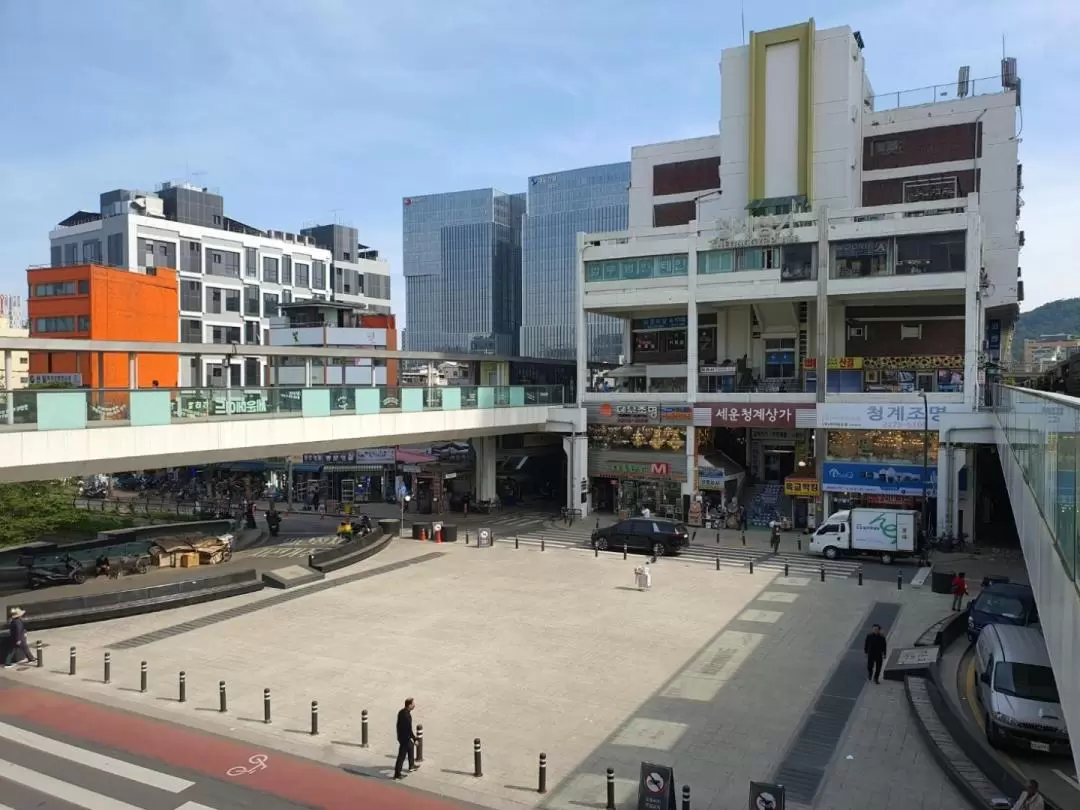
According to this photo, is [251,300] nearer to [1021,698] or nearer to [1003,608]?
[1003,608]

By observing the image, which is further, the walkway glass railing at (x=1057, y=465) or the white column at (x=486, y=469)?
the white column at (x=486, y=469)

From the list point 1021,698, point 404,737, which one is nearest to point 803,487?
point 1021,698

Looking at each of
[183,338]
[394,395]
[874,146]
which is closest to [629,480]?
[394,395]

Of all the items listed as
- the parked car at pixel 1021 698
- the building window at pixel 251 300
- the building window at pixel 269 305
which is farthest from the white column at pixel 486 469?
the building window at pixel 269 305

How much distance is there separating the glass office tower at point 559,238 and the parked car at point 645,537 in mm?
149786

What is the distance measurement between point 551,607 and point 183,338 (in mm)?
54990

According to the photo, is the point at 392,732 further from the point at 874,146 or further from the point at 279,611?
the point at 874,146

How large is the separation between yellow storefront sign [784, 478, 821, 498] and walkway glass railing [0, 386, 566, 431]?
15806 millimetres

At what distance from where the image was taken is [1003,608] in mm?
20188

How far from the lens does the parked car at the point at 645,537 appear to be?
33.9 meters

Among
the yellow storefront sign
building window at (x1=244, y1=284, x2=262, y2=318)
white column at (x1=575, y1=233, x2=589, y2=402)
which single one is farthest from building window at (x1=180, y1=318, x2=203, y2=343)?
the yellow storefront sign

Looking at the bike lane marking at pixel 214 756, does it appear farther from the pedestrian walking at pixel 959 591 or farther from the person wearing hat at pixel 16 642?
the pedestrian walking at pixel 959 591

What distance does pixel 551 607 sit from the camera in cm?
2459

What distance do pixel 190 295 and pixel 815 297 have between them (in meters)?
54.1
